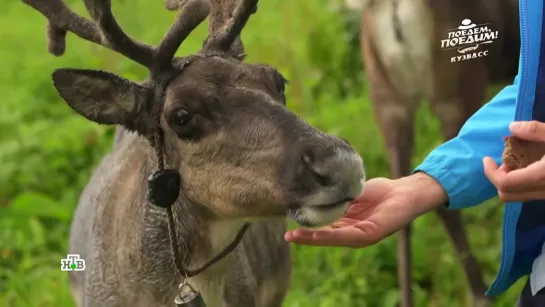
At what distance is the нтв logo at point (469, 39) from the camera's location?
9.35ft

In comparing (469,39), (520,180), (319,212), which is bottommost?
(319,212)

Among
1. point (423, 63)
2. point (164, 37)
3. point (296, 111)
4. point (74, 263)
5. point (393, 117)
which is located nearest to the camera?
point (164, 37)

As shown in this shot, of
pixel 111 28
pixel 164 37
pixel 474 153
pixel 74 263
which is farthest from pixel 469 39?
pixel 74 263

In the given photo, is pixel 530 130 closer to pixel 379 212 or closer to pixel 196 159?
pixel 379 212

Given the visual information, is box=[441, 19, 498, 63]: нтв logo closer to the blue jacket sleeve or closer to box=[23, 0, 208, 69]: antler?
the blue jacket sleeve

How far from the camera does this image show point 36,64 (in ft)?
16.8

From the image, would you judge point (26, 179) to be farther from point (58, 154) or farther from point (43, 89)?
point (43, 89)

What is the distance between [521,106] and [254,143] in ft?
1.98

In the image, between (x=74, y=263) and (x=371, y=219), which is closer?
(x=371, y=219)

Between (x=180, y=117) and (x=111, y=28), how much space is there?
0.28 metres

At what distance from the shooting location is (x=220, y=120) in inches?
80.3

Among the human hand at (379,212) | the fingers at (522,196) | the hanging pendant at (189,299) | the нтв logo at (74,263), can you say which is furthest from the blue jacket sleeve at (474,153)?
the нтв logo at (74,263)

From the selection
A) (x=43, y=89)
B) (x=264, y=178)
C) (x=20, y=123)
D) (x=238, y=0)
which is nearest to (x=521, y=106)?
(x=264, y=178)

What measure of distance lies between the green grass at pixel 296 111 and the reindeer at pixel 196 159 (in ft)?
3.18
